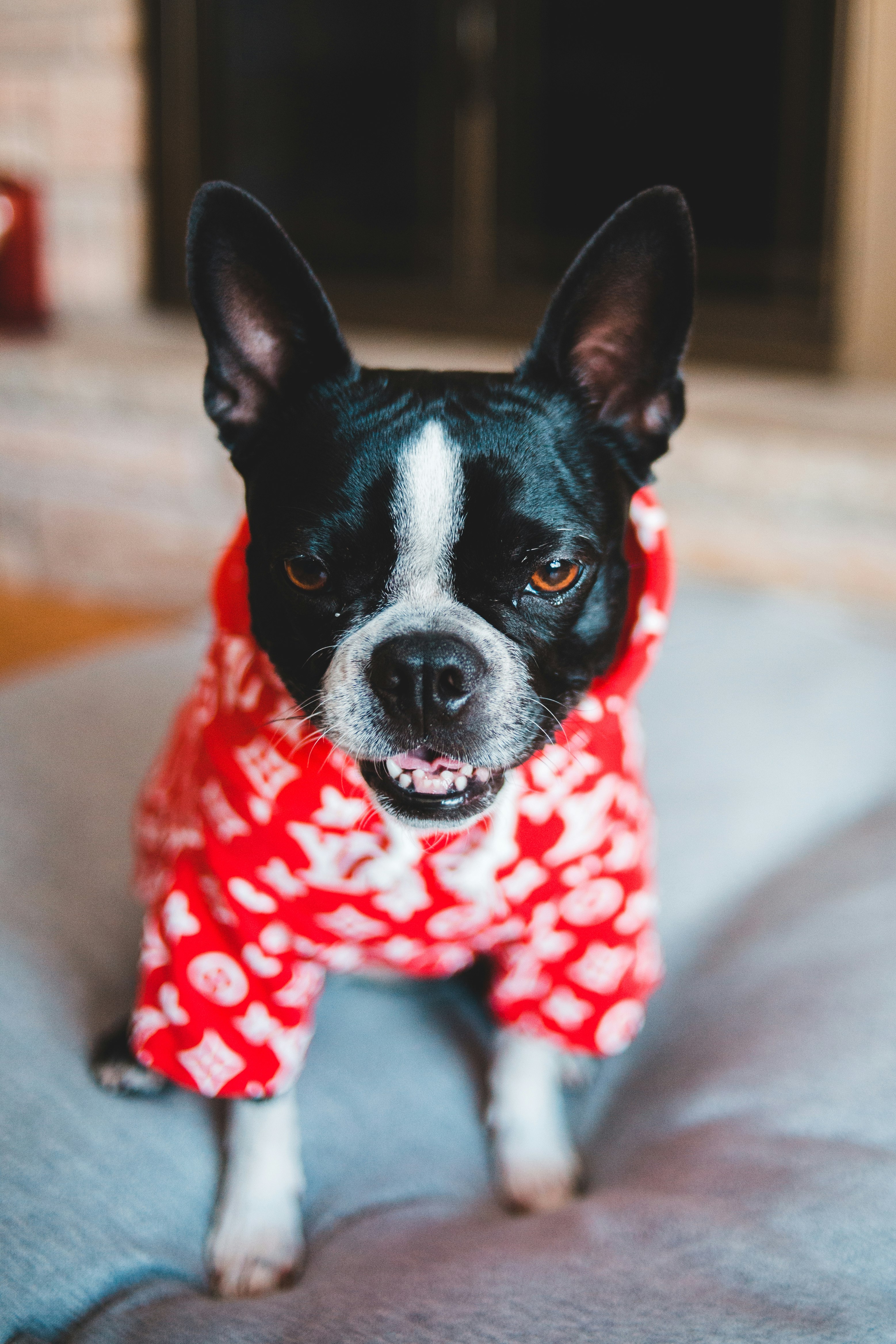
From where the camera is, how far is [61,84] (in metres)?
3.26

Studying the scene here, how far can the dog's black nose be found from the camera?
35.5 inches

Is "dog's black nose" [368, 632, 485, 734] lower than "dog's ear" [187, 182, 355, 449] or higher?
lower

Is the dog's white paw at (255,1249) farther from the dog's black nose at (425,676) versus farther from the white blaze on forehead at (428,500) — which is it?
the white blaze on forehead at (428,500)

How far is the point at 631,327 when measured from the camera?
1015mm

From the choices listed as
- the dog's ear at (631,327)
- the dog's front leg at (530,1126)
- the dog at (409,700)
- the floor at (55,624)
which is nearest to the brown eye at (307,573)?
Result: the dog at (409,700)

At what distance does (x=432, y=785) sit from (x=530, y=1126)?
15.0 inches

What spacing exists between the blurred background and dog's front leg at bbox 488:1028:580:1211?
1343 mm

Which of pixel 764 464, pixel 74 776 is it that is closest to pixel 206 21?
pixel 764 464

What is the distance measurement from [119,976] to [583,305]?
0.79 metres

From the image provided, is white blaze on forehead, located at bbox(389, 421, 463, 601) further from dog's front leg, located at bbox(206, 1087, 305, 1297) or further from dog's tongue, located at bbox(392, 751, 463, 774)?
dog's front leg, located at bbox(206, 1087, 305, 1297)

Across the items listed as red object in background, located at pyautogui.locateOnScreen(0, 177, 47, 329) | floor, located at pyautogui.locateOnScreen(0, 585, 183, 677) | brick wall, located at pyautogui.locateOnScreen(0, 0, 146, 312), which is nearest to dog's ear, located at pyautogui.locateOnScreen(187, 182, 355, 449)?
floor, located at pyautogui.locateOnScreen(0, 585, 183, 677)

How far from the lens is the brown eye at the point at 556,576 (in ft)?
3.14

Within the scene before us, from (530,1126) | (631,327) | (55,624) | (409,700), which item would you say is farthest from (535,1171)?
(55,624)

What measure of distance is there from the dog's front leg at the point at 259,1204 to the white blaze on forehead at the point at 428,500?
0.49 metres
